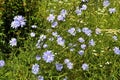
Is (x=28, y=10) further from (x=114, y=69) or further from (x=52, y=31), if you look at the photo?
(x=114, y=69)

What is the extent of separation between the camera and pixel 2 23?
171 inches

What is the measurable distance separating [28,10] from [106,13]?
3.42ft

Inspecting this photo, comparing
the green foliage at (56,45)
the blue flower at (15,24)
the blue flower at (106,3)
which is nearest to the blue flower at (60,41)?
the green foliage at (56,45)

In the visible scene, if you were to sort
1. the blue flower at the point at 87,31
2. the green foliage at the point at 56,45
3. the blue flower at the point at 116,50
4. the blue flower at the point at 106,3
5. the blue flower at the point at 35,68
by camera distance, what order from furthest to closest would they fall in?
1. the blue flower at the point at 106,3
2. the blue flower at the point at 87,31
3. the blue flower at the point at 116,50
4. the green foliage at the point at 56,45
5. the blue flower at the point at 35,68

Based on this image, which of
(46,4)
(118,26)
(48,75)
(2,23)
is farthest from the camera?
(46,4)

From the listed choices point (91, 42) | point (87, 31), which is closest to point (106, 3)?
point (87, 31)

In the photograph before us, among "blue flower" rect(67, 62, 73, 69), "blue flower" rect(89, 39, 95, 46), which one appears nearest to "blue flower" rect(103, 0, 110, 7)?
"blue flower" rect(89, 39, 95, 46)

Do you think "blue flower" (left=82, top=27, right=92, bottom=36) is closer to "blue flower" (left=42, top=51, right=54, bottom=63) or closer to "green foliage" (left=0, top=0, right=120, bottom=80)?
"green foliage" (left=0, top=0, right=120, bottom=80)

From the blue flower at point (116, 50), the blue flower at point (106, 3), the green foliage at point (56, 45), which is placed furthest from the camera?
the blue flower at point (106, 3)

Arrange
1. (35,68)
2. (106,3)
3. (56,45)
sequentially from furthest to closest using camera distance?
(106,3) < (56,45) < (35,68)

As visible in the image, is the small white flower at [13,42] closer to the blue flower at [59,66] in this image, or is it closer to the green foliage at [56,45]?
the green foliage at [56,45]

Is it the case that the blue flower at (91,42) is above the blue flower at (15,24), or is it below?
below

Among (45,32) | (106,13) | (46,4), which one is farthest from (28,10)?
(106,13)

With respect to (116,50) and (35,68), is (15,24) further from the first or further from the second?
(116,50)
